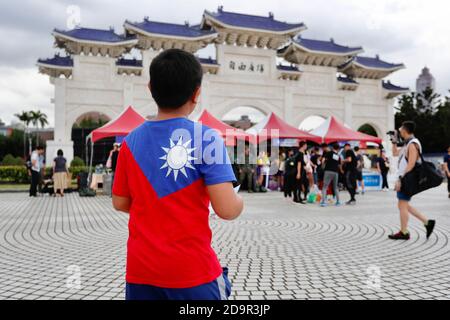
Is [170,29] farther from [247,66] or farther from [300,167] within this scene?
[300,167]

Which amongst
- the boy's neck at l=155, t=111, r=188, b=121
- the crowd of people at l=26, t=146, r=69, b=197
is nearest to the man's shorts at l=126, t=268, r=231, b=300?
the boy's neck at l=155, t=111, r=188, b=121

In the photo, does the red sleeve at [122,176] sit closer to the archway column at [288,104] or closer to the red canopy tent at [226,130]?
the red canopy tent at [226,130]

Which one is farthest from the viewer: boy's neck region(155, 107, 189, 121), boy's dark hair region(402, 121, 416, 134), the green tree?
the green tree

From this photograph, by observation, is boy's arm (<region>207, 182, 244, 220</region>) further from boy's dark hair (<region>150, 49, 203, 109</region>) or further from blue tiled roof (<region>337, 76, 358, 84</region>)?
blue tiled roof (<region>337, 76, 358, 84</region>)

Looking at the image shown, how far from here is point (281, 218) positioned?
26.4 ft

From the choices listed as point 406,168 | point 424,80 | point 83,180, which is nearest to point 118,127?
point 83,180

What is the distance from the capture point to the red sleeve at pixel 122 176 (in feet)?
5.00

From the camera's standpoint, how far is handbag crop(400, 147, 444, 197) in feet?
17.6

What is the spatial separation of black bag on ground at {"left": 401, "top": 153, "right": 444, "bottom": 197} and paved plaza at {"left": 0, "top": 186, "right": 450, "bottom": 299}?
2.46ft

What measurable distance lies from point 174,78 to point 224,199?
0.47 meters

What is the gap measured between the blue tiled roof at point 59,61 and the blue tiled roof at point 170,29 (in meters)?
4.21

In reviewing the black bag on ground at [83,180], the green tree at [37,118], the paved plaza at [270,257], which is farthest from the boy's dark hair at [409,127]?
the green tree at [37,118]
